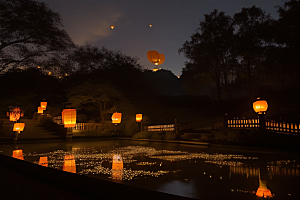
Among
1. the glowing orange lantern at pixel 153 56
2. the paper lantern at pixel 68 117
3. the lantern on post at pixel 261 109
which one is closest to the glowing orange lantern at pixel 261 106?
the lantern on post at pixel 261 109

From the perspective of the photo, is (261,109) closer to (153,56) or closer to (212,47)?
(153,56)

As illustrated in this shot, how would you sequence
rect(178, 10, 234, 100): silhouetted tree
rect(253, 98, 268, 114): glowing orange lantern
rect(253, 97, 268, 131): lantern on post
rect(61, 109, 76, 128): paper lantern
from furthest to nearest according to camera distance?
rect(178, 10, 234, 100): silhouetted tree < rect(61, 109, 76, 128): paper lantern < rect(253, 98, 268, 114): glowing orange lantern < rect(253, 97, 268, 131): lantern on post

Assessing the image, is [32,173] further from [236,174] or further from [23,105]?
[23,105]

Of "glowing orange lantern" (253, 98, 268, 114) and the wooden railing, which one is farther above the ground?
"glowing orange lantern" (253, 98, 268, 114)

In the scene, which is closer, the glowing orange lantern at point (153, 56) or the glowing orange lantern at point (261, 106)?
the glowing orange lantern at point (261, 106)

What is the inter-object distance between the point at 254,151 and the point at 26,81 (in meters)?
11.2

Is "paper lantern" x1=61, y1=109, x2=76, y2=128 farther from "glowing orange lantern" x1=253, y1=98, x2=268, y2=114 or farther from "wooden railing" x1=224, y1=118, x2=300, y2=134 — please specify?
"glowing orange lantern" x1=253, y1=98, x2=268, y2=114

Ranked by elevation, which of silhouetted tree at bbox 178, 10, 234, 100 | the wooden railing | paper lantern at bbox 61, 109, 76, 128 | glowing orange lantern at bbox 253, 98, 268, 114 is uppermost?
silhouetted tree at bbox 178, 10, 234, 100

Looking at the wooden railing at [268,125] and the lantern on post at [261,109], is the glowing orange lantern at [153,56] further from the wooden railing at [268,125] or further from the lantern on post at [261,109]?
the lantern on post at [261,109]

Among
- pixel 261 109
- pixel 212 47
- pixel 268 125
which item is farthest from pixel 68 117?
pixel 212 47

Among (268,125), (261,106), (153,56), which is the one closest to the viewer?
(268,125)

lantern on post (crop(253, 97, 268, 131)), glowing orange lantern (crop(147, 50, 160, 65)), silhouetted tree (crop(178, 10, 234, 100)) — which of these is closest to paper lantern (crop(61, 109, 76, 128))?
glowing orange lantern (crop(147, 50, 160, 65))

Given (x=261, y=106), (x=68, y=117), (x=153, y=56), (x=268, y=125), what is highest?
(x=153, y=56)

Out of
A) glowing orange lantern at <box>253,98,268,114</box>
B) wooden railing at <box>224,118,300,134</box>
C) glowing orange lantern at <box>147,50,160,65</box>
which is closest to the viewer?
wooden railing at <box>224,118,300,134</box>
